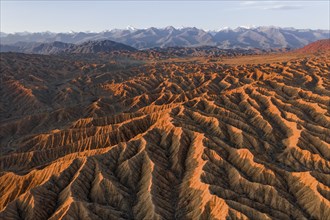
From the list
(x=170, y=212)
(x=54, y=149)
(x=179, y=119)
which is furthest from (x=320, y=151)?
(x=54, y=149)

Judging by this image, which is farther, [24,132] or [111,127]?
[24,132]

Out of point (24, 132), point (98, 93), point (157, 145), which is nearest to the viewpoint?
point (157, 145)

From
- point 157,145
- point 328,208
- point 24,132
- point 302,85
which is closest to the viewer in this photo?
point 328,208

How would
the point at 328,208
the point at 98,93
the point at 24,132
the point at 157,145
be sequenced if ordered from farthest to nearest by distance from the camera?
the point at 98,93
the point at 24,132
the point at 157,145
the point at 328,208

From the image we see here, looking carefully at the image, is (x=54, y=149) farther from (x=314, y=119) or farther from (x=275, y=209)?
(x=314, y=119)

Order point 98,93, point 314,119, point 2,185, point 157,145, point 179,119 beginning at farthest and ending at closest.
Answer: point 98,93
point 314,119
point 179,119
point 157,145
point 2,185

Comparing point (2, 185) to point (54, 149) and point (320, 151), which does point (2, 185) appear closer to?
point (54, 149)

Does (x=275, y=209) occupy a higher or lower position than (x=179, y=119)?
lower

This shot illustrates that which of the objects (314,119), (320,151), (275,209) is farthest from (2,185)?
(314,119)

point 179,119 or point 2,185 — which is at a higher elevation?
point 179,119
